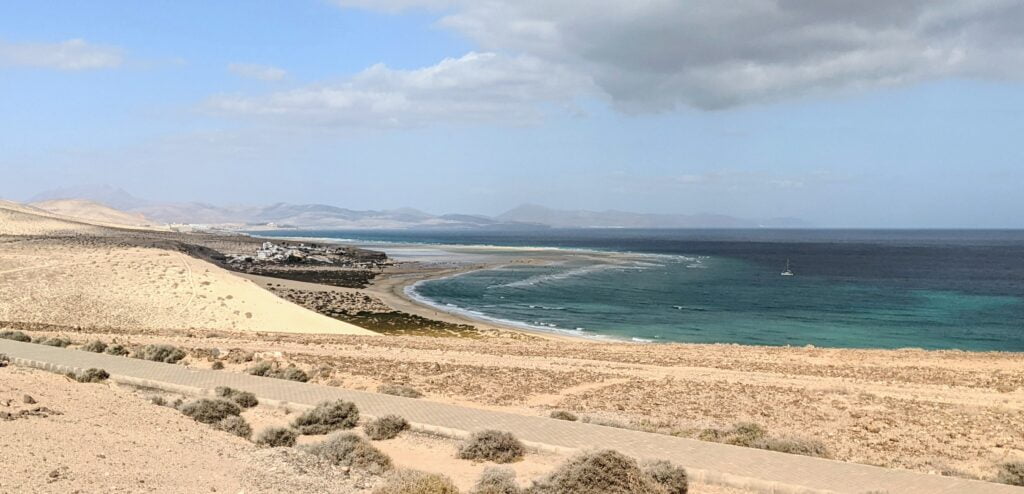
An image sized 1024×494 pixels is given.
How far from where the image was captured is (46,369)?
54.1ft

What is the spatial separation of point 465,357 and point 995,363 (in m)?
18.7

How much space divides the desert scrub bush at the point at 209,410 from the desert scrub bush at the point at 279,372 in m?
4.61

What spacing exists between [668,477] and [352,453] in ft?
15.6

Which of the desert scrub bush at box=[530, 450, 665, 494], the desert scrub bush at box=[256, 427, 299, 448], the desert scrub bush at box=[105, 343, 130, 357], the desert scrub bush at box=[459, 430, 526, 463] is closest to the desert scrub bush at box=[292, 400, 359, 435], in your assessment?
the desert scrub bush at box=[256, 427, 299, 448]

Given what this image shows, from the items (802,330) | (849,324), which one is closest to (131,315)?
(802,330)

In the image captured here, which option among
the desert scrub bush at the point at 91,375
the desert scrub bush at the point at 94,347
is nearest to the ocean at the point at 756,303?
the desert scrub bush at the point at 94,347

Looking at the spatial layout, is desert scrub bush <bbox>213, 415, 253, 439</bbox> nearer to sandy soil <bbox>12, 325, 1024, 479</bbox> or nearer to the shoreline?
sandy soil <bbox>12, 325, 1024, 479</bbox>

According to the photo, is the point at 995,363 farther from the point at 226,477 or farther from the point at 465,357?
the point at 226,477

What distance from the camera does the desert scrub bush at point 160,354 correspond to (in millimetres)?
19969

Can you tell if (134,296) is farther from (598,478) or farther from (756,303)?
(756,303)

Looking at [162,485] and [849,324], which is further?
[849,324]

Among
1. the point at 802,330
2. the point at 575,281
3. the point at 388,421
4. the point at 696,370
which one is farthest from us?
the point at 575,281

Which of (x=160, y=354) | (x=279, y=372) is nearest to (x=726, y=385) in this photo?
(x=279, y=372)

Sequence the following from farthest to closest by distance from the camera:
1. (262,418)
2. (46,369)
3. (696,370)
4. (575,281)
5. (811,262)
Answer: (811,262), (575,281), (696,370), (46,369), (262,418)
